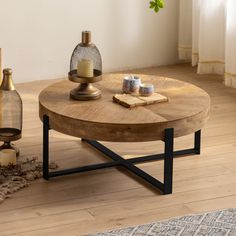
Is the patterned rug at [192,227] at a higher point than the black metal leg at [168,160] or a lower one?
lower

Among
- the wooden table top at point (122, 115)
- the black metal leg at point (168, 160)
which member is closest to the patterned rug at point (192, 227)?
the black metal leg at point (168, 160)

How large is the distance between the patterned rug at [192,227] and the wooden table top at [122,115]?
380 millimetres

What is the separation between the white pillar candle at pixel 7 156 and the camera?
3.54 m

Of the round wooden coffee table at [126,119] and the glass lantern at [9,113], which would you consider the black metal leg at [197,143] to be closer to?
the round wooden coffee table at [126,119]

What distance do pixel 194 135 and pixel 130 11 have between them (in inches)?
65.4

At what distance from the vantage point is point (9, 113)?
12.4 ft

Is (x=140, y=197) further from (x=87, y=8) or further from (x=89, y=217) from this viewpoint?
(x=87, y=8)

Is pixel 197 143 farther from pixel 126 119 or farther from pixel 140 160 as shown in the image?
pixel 126 119

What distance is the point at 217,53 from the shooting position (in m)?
5.18

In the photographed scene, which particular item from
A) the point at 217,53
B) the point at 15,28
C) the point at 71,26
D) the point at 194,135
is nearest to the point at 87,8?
the point at 71,26

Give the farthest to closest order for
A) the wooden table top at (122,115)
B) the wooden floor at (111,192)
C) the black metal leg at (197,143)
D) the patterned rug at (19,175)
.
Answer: the black metal leg at (197,143), the patterned rug at (19,175), the wooden table top at (122,115), the wooden floor at (111,192)

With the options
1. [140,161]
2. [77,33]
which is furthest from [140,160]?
[77,33]

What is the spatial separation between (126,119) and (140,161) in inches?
19.3

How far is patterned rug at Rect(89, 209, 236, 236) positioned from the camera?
9.73ft
